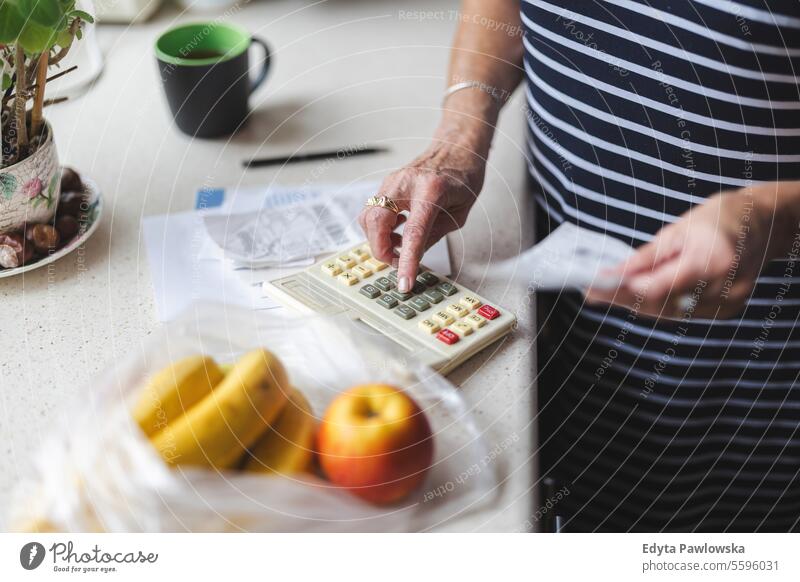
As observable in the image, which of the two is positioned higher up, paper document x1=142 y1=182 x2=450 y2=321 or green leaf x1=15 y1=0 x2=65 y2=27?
green leaf x1=15 y1=0 x2=65 y2=27

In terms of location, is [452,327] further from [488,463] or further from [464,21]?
[464,21]

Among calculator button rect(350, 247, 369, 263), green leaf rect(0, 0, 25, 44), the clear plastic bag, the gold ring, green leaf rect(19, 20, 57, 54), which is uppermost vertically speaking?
green leaf rect(0, 0, 25, 44)

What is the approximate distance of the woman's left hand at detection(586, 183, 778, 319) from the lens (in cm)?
38

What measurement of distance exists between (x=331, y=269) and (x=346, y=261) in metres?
0.01

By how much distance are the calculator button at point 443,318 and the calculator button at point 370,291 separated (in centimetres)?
4

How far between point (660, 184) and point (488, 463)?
22 centimetres

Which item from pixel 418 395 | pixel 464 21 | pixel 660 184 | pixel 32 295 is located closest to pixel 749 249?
pixel 660 184

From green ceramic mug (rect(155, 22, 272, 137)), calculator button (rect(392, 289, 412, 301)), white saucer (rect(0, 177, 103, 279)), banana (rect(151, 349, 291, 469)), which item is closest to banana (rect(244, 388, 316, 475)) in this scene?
banana (rect(151, 349, 291, 469))

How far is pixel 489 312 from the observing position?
0.41m

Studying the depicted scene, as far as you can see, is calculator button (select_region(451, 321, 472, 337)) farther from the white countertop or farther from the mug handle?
the mug handle

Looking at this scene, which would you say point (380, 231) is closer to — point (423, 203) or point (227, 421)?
point (423, 203)

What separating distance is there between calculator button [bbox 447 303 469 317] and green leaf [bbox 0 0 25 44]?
0.28 metres

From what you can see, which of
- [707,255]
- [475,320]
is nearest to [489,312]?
[475,320]

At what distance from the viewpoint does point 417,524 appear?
331mm
